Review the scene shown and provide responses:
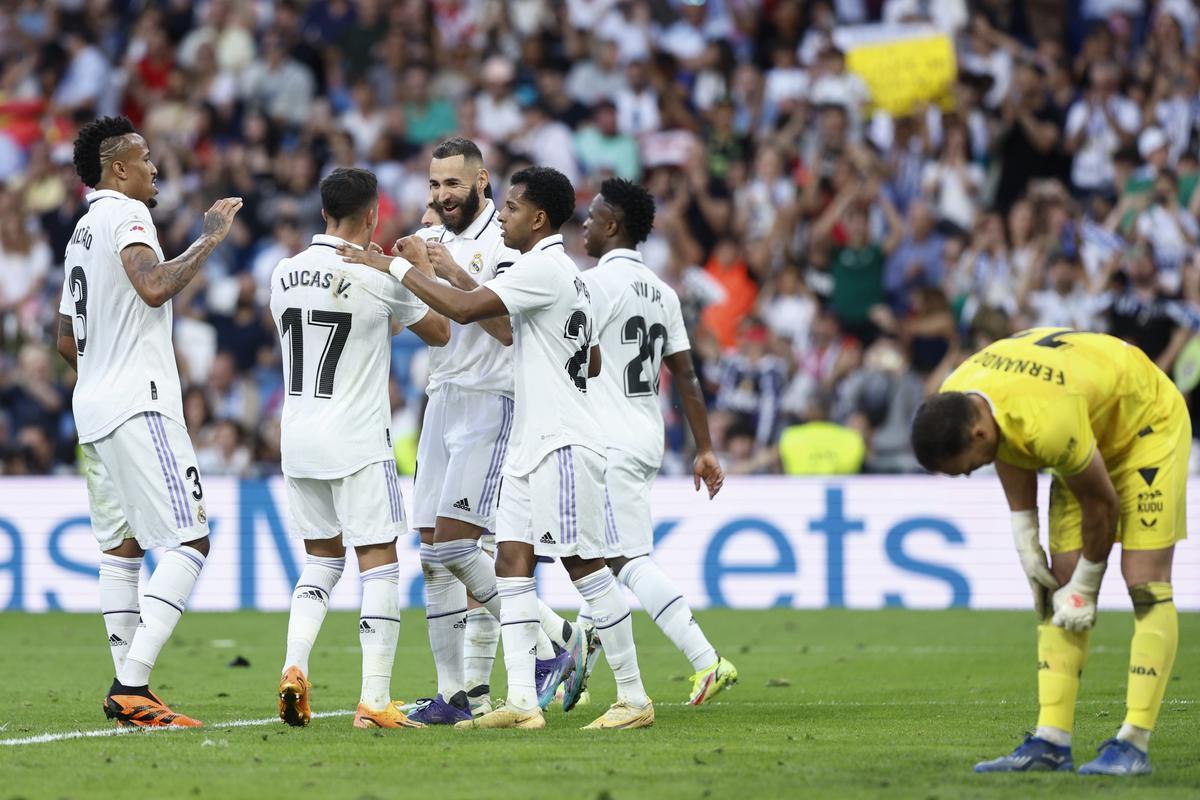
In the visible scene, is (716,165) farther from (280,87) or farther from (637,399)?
(637,399)

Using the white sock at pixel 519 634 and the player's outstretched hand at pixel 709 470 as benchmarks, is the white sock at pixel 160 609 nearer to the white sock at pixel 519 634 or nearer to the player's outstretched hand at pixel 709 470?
the white sock at pixel 519 634

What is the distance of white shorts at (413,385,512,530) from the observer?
28.6ft

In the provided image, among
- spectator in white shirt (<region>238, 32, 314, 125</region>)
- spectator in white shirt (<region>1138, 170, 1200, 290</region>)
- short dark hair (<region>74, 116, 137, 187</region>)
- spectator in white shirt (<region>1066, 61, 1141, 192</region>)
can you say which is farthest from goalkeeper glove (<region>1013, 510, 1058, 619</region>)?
spectator in white shirt (<region>238, 32, 314, 125</region>)

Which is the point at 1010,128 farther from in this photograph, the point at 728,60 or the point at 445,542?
the point at 445,542

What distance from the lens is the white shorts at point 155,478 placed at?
8.46 metres

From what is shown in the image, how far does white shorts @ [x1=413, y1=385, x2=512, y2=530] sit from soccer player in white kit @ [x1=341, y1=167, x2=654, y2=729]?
19.0 inches

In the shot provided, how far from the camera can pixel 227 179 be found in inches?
838

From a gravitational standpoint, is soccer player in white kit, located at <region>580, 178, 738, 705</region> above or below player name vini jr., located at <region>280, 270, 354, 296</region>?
below

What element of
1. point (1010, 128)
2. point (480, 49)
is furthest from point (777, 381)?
point (480, 49)

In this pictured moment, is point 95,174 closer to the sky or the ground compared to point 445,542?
closer to the sky

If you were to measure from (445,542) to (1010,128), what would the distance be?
12757 mm

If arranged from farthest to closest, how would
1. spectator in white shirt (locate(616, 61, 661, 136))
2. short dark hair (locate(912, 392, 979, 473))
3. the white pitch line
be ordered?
spectator in white shirt (locate(616, 61, 661, 136)) < the white pitch line < short dark hair (locate(912, 392, 979, 473))

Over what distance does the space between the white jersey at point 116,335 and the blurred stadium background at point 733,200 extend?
7.92 m

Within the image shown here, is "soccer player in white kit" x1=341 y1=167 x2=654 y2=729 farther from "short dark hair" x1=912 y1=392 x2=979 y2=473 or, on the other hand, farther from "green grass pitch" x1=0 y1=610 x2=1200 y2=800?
"short dark hair" x1=912 y1=392 x2=979 y2=473
